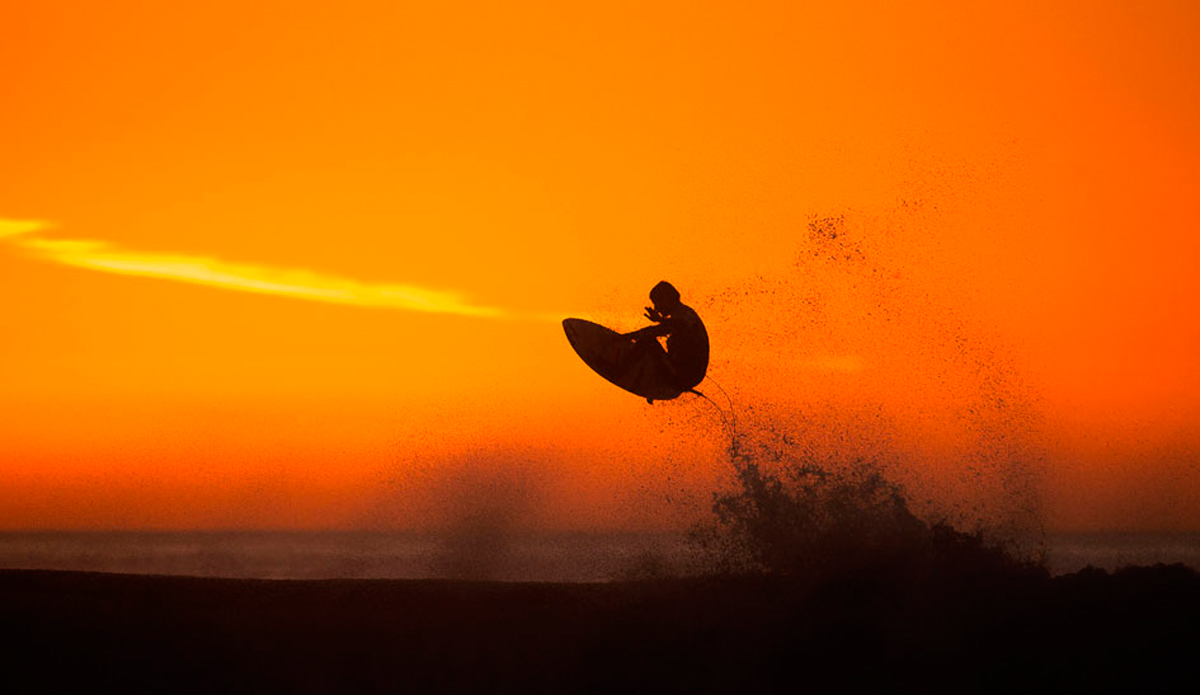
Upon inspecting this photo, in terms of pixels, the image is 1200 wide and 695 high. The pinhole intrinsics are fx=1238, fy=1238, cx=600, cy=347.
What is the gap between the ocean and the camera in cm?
1719

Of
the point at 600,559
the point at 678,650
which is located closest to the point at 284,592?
the point at 678,650

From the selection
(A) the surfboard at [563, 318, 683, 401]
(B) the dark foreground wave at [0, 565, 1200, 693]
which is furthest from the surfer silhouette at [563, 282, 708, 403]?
(B) the dark foreground wave at [0, 565, 1200, 693]

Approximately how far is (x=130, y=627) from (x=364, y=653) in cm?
190

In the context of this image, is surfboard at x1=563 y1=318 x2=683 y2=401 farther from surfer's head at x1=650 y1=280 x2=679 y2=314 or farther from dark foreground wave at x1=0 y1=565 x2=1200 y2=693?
dark foreground wave at x1=0 y1=565 x2=1200 y2=693

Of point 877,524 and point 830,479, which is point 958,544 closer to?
point 877,524

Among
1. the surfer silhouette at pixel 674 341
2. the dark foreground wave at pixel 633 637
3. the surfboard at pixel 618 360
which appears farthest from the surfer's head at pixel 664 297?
the dark foreground wave at pixel 633 637

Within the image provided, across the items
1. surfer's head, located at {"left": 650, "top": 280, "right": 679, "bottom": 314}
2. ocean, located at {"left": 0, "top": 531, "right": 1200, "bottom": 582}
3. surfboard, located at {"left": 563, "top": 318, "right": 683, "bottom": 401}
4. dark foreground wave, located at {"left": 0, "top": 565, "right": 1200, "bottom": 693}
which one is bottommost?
ocean, located at {"left": 0, "top": 531, "right": 1200, "bottom": 582}

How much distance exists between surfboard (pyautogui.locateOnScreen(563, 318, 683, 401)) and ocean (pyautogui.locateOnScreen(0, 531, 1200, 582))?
203 centimetres

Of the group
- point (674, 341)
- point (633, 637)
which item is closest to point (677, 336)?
point (674, 341)

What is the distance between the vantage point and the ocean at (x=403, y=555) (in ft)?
56.4

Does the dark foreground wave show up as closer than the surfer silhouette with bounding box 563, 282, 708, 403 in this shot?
Yes

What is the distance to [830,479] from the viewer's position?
14.4 m

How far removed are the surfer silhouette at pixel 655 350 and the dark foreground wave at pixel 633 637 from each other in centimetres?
388

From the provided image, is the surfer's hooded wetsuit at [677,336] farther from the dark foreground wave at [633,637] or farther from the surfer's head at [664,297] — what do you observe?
the dark foreground wave at [633,637]
